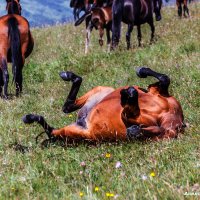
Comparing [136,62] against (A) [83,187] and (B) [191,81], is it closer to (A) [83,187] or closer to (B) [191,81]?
(B) [191,81]

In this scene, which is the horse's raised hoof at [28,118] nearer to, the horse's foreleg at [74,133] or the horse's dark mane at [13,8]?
the horse's foreleg at [74,133]

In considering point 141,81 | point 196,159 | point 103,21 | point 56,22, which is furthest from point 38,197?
point 56,22

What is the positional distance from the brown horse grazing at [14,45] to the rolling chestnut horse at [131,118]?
Answer: 15.5 ft

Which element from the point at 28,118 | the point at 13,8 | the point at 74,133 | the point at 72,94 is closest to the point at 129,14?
the point at 13,8

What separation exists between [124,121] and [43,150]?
107 cm

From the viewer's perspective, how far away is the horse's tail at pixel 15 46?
1030cm

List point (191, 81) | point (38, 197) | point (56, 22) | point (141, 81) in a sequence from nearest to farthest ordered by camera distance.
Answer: point (38, 197)
point (191, 81)
point (141, 81)
point (56, 22)

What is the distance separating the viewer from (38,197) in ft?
12.5

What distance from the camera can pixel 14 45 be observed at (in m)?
10.4

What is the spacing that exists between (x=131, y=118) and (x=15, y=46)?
587 cm

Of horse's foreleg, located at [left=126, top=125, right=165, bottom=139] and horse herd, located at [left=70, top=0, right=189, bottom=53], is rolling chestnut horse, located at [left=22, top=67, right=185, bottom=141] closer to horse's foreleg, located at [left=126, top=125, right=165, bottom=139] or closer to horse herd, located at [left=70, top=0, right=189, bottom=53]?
horse's foreleg, located at [left=126, top=125, right=165, bottom=139]

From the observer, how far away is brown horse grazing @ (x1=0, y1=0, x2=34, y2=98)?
10.4m

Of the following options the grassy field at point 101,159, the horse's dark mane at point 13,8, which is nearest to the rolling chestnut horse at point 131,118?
the grassy field at point 101,159

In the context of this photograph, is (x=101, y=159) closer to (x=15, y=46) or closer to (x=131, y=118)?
(x=131, y=118)
